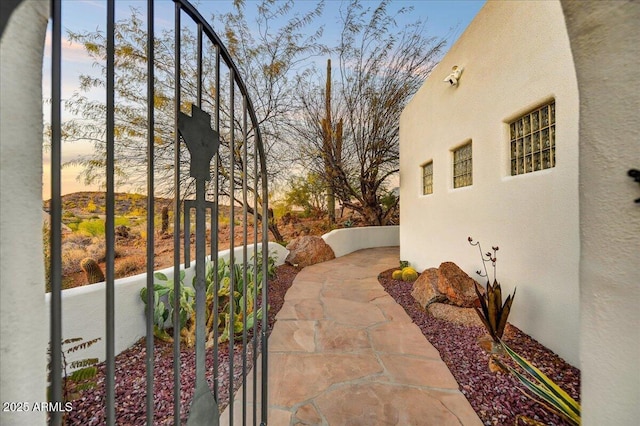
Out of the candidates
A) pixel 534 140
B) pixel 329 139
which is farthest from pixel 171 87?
pixel 534 140

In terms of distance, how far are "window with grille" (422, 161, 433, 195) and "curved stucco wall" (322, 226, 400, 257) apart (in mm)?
2756

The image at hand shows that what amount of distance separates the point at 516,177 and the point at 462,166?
48.0 inches

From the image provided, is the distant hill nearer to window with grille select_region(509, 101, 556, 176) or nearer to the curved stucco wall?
window with grille select_region(509, 101, 556, 176)

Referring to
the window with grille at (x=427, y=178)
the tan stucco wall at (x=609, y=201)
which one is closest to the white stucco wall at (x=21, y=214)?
the tan stucco wall at (x=609, y=201)

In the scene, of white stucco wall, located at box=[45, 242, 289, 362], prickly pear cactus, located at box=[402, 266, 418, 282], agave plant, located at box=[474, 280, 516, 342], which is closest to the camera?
white stucco wall, located at box=[45, 242, 289, 362]

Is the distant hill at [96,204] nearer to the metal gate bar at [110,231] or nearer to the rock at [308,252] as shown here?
the metal gate bar at [110,231]

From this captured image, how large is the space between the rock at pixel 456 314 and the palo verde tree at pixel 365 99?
5.65 meters

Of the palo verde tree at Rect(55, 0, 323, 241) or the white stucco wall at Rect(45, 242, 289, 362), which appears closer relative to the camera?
the white stucco wall at Rect(45, 242, 289, 362)

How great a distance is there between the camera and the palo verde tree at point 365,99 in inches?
291

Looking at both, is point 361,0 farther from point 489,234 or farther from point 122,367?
point 122,367

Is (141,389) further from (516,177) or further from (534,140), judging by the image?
(534,140)

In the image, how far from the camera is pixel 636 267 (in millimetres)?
571

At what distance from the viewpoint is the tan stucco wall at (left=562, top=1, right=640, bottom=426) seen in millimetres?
561

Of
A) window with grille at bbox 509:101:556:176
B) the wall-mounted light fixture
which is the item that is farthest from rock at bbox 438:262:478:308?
the wall-mounted light fixture
